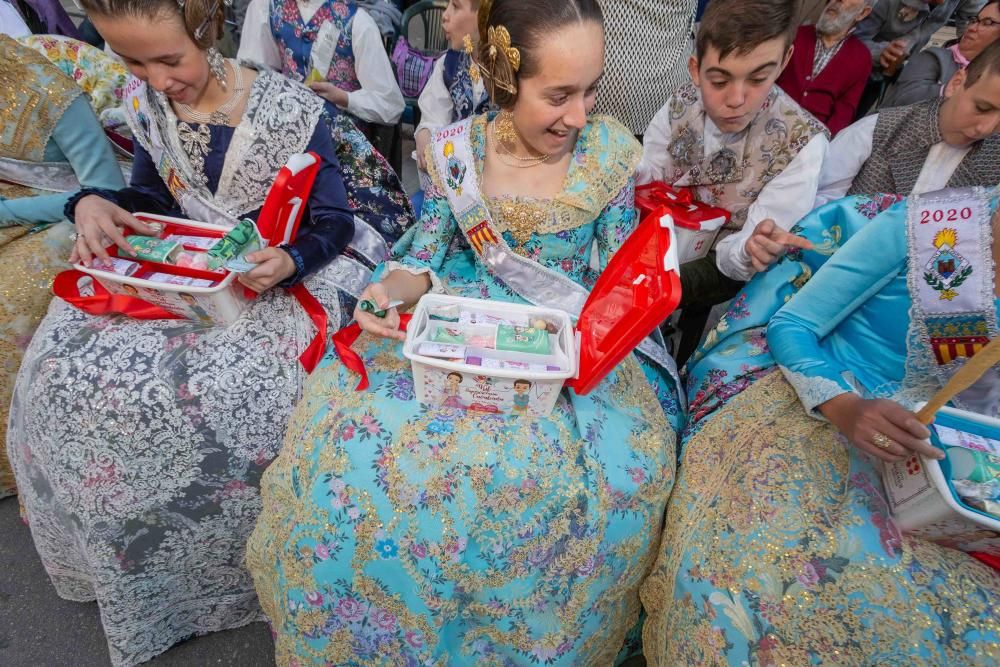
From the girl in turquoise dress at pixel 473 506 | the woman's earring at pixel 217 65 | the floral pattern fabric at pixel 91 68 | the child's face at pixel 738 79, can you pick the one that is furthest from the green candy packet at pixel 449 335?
the floral pattern fabric at pixel 91 68

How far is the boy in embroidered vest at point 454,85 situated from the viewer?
74.9 inches

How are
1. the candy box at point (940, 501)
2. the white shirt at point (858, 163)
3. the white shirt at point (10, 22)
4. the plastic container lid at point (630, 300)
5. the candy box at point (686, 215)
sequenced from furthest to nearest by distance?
1. the white shirt at point (10, 22)
2. the candy box at point (686, 215)
3. the white shirt at point (858, 163)
4. the plastic container lid at point (630, 300)
5. the candy box at point (940, 501)

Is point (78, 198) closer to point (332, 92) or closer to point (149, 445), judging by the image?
point (149, 445)

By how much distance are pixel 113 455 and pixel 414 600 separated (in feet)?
2.47

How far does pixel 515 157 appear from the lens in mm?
1413

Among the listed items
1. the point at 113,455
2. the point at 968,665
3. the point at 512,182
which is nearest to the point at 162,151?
the point at 113,455

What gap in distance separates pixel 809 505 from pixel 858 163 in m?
1.12

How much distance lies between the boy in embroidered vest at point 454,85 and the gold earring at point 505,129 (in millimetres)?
464

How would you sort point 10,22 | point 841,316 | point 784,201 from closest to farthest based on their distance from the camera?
point 841,316 → point 784,201 → point 10,22

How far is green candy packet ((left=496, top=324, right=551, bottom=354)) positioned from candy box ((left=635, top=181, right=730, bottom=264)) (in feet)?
2.51

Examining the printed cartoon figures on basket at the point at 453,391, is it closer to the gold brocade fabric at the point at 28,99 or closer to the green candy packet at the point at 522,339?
the green candy packet at the point at 522,339

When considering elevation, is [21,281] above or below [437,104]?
below

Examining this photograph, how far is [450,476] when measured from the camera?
106 centimetres

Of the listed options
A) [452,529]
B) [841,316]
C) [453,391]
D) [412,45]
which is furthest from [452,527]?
[412,45]
